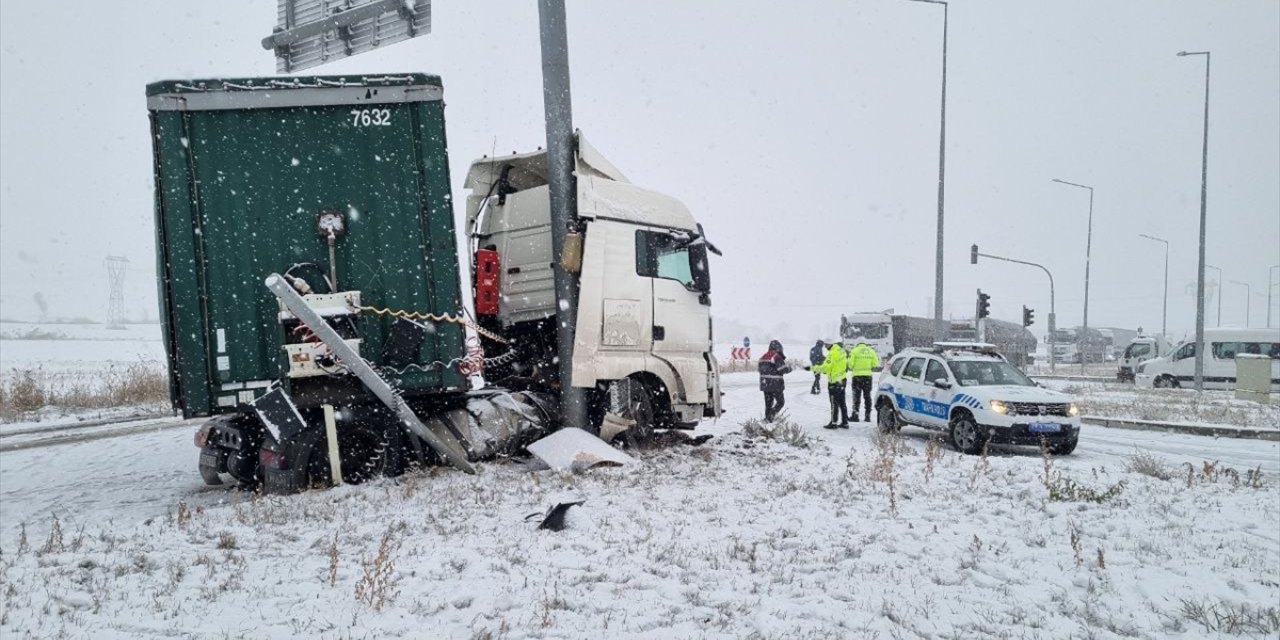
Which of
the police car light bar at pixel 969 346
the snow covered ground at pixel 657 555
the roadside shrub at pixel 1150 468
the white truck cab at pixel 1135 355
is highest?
the police car light bar at pixel 969 346

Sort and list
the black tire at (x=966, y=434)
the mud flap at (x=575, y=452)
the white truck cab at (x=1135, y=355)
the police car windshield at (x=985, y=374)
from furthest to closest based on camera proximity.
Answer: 1. the white truck cab at (x=1135, y=355)
2. the police car windshield at (x=985, y=374)
3. the black tire at (x=966, y=434)
4. the mud flap at (x=575, y=452)

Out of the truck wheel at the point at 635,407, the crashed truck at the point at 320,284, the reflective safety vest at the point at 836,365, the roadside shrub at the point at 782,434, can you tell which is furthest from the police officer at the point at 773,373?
the crashed truck at the point at 320,284

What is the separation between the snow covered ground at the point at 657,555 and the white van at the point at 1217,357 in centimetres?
2076

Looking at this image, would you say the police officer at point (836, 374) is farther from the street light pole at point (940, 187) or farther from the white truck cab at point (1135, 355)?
the white truck cab at point (1135, 355)

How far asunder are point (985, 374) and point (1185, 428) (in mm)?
5094

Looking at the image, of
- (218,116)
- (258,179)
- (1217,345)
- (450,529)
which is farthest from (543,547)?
(1217,345)

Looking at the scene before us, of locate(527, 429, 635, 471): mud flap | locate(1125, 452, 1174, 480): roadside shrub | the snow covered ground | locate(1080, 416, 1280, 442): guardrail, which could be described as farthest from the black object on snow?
locate(1080, 416, 1280, 442): guardrail

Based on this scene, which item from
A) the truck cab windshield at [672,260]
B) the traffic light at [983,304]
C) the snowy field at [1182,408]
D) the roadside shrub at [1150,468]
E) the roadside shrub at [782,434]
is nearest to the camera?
the roadside shrub at [1150,468]

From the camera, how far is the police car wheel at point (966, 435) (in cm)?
1074

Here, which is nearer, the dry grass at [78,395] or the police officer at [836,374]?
the police officer at [836,374]

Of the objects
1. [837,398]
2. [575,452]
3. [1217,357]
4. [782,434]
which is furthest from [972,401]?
[1217,357]

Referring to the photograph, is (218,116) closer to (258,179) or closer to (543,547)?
(258,179)

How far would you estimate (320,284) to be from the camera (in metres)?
6.67

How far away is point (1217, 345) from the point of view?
2561 cm
